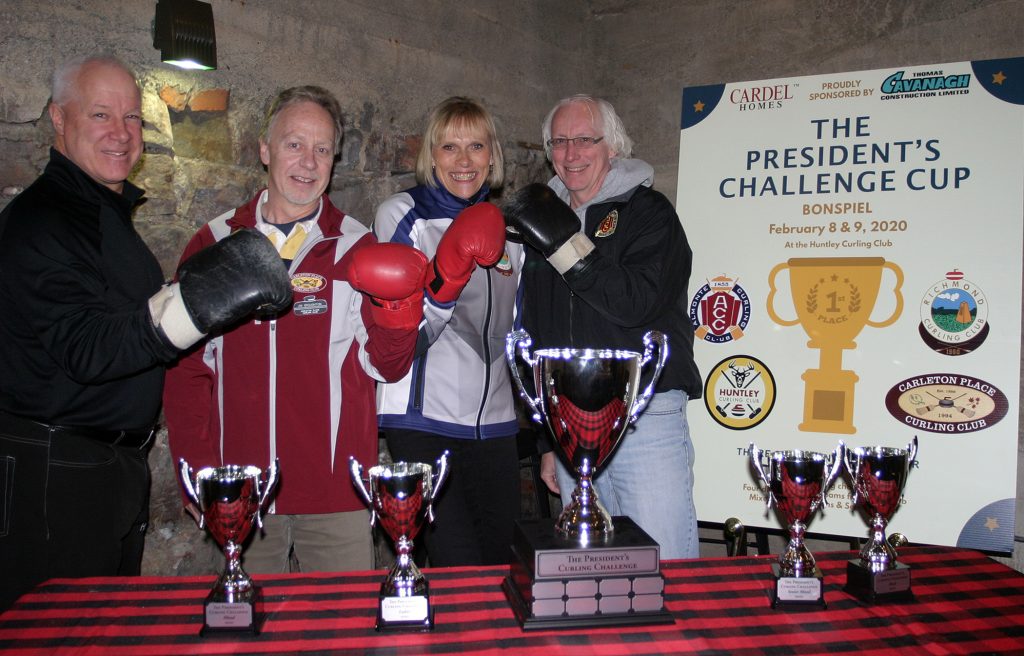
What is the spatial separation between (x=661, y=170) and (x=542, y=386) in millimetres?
2355

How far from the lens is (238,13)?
2326 millimetres

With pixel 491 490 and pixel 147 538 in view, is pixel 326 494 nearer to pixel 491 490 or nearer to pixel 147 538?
pixel 491 490

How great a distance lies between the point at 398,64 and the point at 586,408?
201 centimetres

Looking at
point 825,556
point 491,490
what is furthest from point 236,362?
point 825,556

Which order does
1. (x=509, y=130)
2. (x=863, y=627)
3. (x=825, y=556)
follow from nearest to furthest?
(x=863, y=627)
(x=825, y=556)
(x=509, y=130)

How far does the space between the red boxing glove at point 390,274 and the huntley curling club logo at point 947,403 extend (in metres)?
1.70

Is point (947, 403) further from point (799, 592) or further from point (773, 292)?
point (799, 592)

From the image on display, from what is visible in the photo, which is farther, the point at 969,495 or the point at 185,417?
A: the point at 969,495

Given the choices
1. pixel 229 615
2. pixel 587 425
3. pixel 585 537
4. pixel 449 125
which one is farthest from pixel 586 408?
pixel 449 125

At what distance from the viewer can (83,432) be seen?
159cm

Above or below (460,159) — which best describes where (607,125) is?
above

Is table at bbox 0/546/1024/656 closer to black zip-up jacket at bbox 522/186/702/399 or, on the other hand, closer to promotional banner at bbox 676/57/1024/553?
black zip-up jacket at bbox 522/186/702/399

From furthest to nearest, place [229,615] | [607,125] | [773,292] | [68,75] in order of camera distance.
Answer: [773,292] < [607,125] < [68,75] < [229,615]

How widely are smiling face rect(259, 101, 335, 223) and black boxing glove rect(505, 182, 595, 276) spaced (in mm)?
509
